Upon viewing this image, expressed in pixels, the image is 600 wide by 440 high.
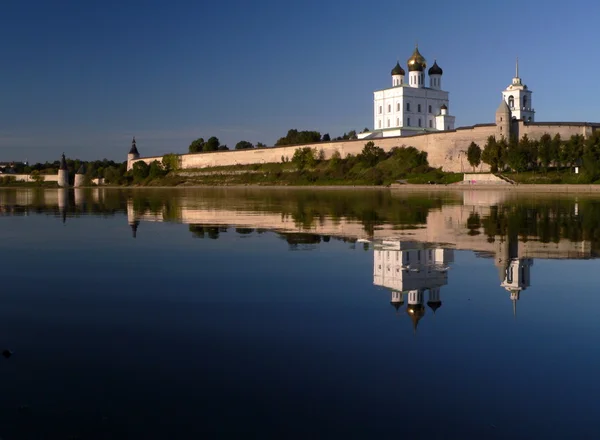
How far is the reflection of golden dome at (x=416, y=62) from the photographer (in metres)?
79.5

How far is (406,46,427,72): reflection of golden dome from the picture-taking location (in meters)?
79.5

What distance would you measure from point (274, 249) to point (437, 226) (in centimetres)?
Result: 572

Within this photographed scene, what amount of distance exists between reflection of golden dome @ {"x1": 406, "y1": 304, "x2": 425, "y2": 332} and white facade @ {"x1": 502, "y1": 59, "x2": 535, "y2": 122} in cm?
7399

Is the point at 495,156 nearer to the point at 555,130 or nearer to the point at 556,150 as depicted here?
the point at 556,150

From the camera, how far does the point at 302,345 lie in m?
4.86

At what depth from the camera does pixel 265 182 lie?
75.6 metres

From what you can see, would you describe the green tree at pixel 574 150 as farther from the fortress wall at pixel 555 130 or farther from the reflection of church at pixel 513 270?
the reflection of church at pixel 513 270

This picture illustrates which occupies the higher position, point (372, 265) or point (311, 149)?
point (311, 149)

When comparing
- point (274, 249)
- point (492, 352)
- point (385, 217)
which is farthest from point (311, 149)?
point (492, 352)

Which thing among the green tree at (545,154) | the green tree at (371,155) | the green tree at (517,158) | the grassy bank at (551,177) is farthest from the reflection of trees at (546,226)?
the green tree at (371,155)

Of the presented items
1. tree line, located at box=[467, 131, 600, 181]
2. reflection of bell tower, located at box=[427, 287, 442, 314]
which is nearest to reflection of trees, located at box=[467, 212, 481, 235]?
reflection of bell tower, located at box=[427, 287, 442, 314]

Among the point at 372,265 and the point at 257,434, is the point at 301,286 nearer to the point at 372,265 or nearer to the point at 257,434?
the point at 372,265

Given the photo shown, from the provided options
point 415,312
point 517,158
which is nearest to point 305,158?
point 517,158

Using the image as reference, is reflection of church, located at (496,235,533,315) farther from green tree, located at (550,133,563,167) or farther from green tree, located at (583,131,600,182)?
green tree, located at (550,133,563,167)
